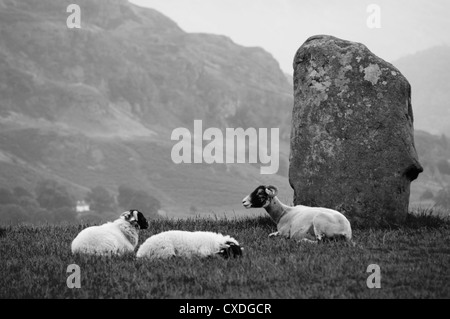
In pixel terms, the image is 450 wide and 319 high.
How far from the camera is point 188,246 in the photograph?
13.0m

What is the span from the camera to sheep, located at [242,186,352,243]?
1504 cm

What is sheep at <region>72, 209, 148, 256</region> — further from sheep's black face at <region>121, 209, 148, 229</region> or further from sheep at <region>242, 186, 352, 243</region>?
sheep at <region>242, 186, 352, 243</region>

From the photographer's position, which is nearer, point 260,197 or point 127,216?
point 127,216

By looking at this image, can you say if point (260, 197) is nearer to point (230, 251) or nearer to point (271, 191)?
point (271, 191)

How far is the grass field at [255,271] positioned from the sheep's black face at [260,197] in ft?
3.28

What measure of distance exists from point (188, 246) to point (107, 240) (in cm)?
193

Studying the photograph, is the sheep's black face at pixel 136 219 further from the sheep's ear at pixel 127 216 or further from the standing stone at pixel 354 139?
the standing stone at pixel 354 139

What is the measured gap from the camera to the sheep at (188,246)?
12.8 metres

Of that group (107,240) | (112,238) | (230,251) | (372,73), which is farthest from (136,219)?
(372,73)

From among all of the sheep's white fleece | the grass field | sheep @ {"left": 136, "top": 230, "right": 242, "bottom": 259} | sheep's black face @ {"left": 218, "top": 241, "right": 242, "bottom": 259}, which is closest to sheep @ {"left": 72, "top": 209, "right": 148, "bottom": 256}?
the sheep's white fleece

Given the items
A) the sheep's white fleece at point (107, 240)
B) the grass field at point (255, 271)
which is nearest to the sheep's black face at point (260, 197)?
the grass field at point (255, 271)

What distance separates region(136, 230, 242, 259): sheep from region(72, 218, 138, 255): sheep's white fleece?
0.88m

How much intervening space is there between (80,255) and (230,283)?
4.02m

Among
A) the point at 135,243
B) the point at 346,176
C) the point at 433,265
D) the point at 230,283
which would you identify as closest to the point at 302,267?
the point at 230,283
